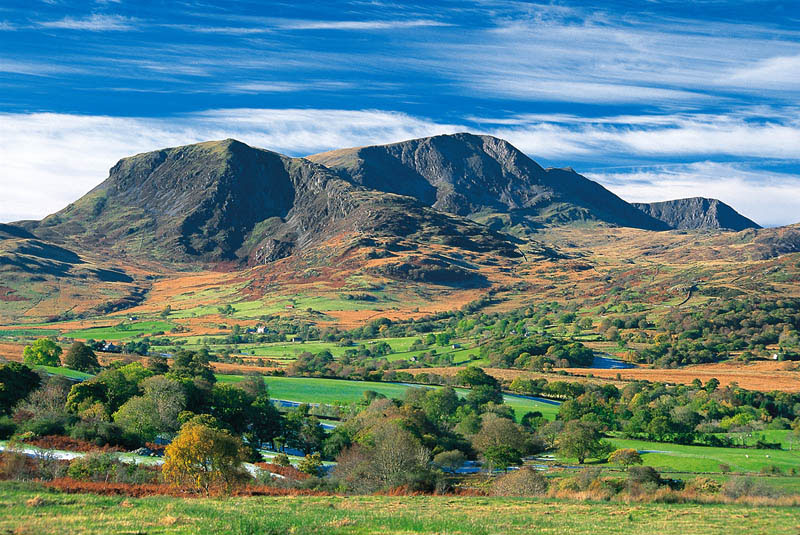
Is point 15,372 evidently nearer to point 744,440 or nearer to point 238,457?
point 238,457

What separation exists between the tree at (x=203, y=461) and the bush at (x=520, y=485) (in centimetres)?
1831

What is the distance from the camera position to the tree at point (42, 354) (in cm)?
10806

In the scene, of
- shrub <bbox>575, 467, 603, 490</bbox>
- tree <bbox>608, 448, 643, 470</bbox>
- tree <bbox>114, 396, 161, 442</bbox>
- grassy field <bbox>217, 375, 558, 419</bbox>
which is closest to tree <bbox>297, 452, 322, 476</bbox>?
tree <bbox>114, 396, 161, 442</bbox>

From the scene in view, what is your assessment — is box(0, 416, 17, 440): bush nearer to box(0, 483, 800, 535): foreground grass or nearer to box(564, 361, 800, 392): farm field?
box(0, 483, 800, 535): foreground grass

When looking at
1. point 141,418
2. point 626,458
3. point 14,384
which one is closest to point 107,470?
point 141,418

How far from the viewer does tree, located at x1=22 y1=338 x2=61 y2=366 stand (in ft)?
355

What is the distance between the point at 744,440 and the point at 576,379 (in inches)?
1925

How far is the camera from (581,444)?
267 feet

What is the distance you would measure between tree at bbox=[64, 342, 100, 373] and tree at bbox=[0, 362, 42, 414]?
95.0 ft

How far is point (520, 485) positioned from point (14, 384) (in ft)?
178

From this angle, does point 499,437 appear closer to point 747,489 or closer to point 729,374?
point 747,489

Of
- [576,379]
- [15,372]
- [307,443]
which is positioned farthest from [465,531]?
[576,379]

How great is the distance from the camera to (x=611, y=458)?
3231 inches

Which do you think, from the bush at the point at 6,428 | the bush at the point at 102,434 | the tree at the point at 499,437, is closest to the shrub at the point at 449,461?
the tree at the point at 499,437
